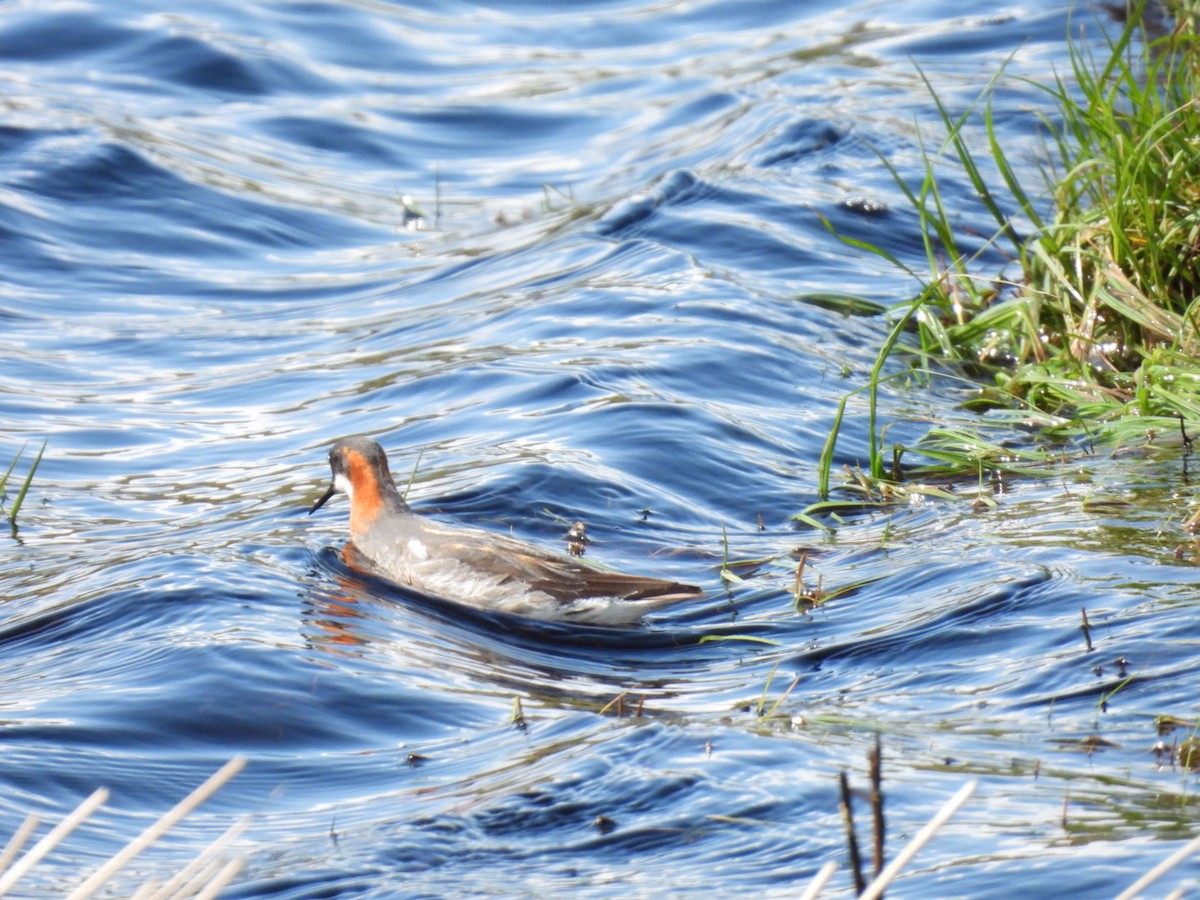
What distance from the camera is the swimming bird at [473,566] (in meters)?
6.44

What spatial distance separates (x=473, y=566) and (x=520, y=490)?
113 cm

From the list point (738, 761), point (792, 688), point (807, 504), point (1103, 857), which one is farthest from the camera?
point (807, 504)

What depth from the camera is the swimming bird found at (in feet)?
21.1

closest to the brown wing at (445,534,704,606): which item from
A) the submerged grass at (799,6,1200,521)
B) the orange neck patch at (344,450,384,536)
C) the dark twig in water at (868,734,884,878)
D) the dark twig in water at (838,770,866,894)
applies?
the orange neck patch at (344,450,384,536)

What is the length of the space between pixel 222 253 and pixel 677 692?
28.4 ft

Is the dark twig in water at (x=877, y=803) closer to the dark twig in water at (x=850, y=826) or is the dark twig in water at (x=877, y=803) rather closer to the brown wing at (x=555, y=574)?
the dark twig in water at (x=850, y=826)

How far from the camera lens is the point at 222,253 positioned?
1340cm

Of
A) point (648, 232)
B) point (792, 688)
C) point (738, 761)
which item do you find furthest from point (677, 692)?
point (648, 232)

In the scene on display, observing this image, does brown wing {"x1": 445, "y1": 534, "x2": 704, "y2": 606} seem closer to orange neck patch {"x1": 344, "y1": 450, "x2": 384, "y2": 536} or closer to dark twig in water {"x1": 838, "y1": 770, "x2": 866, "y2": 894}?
orange neck patch {"x1": 344, "y1": 450, "x2": 384, "y2": 536}

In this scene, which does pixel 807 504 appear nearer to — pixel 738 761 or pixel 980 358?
pixel 980 358

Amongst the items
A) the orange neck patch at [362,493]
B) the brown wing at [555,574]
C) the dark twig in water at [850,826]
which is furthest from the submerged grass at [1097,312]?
the dark twig in water at [850,826]

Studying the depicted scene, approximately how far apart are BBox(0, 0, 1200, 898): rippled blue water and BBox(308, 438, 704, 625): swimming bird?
4.4 inches

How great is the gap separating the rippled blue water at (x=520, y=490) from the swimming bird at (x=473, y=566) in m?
0.11

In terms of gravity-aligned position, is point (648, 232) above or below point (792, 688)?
above
